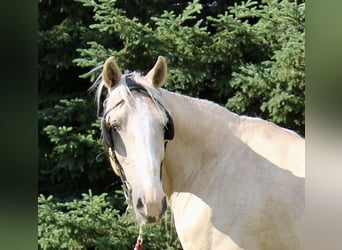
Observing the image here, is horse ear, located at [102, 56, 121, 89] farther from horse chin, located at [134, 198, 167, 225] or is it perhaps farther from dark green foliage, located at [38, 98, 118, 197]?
dark green foliage, located at [38, 98, 118, 197]

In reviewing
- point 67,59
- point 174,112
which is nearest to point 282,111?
point 67,59

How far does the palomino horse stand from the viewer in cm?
199

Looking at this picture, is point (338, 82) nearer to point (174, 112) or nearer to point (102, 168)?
point (174, 112)

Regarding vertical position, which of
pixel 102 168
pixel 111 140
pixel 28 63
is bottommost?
pixel 102 168

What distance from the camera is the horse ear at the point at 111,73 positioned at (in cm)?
216

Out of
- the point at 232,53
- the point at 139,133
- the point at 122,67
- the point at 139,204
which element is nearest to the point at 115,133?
the point at 139,133

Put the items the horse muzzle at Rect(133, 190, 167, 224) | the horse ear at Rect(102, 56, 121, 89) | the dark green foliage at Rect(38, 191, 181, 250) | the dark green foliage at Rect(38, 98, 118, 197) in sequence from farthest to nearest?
the dark green foliage at Rect(38, 98, 118, 197)
the dark green foliage at Rect(38, 191, 181, 250)
the horse ear at Rect(102, 56, 121, 89)
the horse muzzle at Rect(133, 190, 167, 224)

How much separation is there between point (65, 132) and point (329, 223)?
3.88 meters

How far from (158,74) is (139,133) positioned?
387mm

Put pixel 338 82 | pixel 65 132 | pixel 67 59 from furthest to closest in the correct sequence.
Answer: pixel 67 59 → pixel 65 132 → pixel 338 82

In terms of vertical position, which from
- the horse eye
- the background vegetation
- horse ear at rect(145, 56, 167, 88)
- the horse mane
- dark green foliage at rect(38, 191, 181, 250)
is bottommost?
dark green foliage at rect(38, 191, 181, 250)

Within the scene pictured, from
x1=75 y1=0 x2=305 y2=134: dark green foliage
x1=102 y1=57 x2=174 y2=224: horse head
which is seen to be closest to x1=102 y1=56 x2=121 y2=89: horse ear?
x1=102 y1=57 x2=174 y2=224: horse head

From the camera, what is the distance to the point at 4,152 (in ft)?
1.70

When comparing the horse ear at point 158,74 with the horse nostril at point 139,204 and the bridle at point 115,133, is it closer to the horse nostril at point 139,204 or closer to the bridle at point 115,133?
the bridle at point 115,133
